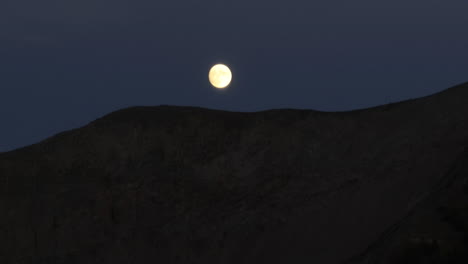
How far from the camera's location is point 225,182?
25.8m

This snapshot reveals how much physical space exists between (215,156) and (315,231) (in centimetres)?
571

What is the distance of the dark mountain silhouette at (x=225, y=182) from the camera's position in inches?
859

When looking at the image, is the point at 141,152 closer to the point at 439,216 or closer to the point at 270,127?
the point at 270,127

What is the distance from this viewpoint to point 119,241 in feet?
84.7

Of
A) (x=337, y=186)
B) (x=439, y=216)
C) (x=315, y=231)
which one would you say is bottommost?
(x=439, y=216)

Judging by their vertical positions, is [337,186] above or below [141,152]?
below

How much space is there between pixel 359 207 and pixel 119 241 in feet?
29.7

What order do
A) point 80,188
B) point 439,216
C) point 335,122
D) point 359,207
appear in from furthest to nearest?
point 80,188 → point 335,122 → point 359,207 → point 439,216

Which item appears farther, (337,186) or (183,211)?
(183,211)

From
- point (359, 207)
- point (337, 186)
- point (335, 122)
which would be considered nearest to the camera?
point (359, 207)

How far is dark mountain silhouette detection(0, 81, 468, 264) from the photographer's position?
21.8 metres

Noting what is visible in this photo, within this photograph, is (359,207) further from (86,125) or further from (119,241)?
(86,125)

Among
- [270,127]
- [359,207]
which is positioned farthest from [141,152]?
[359,207]

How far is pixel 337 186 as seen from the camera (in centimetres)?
2320
